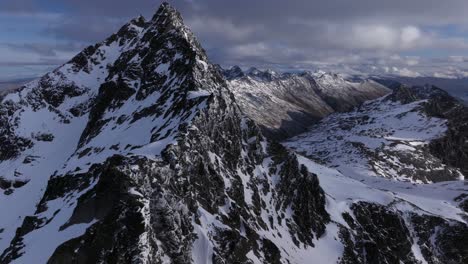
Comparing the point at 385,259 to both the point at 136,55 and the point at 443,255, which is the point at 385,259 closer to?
the point at 443,255

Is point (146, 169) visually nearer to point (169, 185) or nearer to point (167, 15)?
point (169, 185)

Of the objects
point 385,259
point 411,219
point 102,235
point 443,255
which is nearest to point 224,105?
point 102,235

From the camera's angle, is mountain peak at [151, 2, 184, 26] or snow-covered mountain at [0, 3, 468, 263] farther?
mountain peak at [151, 2, 184, 26]

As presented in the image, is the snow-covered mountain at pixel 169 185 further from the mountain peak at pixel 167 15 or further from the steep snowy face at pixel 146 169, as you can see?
the mountain peak at pixel 167 15

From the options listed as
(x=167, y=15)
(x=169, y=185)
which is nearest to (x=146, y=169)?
(x=169, y=185)

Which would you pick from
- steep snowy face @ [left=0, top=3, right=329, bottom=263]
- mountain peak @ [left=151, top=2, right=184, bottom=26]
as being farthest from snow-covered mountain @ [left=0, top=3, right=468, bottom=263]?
mountain peak @ [left=151, top=2, right=184, bottom=26]

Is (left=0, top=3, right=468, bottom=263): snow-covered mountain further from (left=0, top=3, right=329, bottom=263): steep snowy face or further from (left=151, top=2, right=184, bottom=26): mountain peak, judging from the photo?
(left=151, top=2, right=184, bottom=26): mountain peak
